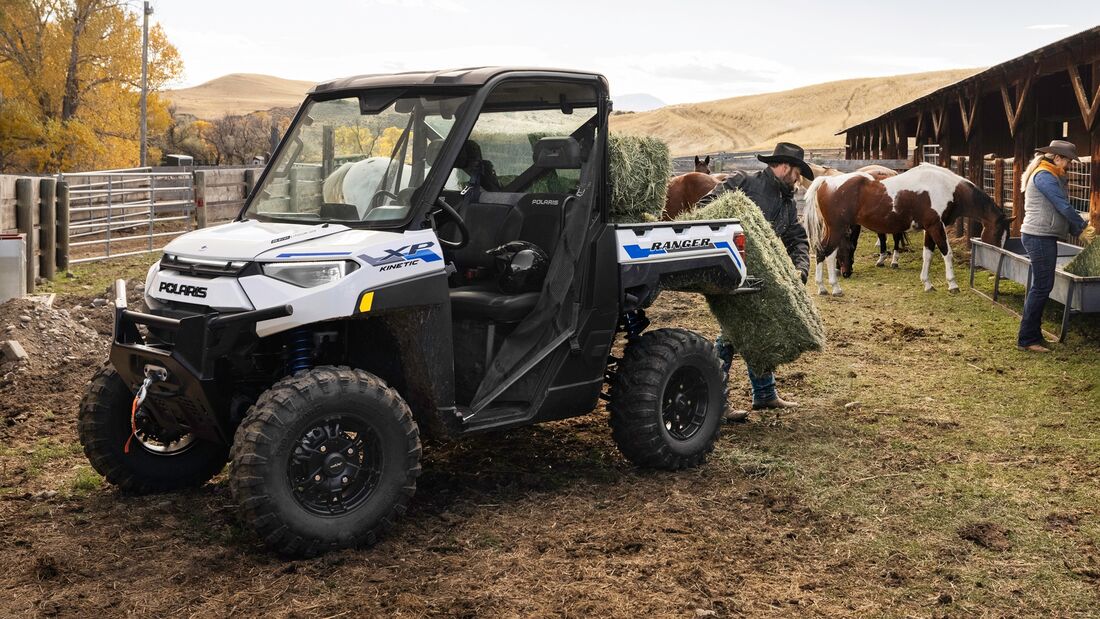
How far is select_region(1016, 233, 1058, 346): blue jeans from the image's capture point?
9.91 m

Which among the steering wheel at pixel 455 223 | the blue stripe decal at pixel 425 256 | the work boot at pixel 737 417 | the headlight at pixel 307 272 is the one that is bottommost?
the work boot at pixel 737 417

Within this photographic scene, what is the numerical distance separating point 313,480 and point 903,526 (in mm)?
2862

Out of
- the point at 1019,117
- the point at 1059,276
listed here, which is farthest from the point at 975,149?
the point at 1059,276

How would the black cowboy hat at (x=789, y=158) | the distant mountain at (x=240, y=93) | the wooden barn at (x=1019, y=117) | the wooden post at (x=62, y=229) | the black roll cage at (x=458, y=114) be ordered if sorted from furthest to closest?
1. the distant mountain at (x=240, y=93)
2. the wooden post at (x=62, y=229)
3. the wooden barn at (x=1019, y=117)
4. the black cowboy hat at (x=789, y=158)
5. the black roll cage at (x=458, y=114)

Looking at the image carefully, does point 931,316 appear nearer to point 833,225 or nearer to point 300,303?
point 833,225

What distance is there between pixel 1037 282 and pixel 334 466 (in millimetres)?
7584

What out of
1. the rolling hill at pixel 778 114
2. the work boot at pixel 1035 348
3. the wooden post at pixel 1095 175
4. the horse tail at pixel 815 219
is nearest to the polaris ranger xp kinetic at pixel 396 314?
the work boot at pixel 1035 348

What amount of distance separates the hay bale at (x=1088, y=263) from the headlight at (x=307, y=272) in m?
8.62

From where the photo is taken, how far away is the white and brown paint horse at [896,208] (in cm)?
1522

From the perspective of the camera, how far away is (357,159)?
5.58 m

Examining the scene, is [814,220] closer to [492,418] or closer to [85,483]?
[492,418]

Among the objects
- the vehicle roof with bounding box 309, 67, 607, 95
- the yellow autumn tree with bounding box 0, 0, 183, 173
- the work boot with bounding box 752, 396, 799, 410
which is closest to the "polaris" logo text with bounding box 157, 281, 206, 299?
the vehicle roof with bounding box 309, 67, 607, 95

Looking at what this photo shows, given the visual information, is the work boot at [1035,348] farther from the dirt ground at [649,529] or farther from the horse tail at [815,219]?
the horse tail at [815,219]

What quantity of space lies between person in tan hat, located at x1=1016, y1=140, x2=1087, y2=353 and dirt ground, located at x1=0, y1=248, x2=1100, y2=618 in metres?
2.00
